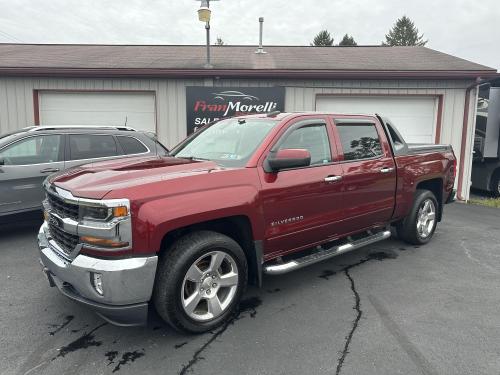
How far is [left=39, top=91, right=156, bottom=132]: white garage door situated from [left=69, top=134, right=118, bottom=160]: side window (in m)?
3.71

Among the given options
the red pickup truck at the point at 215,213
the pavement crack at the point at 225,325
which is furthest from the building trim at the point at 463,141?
the pavement crack at the point at 225,325

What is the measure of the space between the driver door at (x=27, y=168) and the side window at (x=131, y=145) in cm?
92

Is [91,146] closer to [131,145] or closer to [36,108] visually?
[131,145]

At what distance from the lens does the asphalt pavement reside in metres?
2.82

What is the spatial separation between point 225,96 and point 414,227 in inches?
239

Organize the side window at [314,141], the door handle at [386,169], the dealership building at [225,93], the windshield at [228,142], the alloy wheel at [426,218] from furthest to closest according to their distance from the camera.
Result: the dealership building at [225,93] → the alloy wheel at [426,218] → the door handle at [386,169] → the side window at [314,141] → the windshield at [228,142]

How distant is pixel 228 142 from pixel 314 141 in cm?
94

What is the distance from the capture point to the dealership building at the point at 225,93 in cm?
972

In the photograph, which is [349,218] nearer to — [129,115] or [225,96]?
[225,96]

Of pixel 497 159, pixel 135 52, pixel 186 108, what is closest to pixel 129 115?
pixel 186 108

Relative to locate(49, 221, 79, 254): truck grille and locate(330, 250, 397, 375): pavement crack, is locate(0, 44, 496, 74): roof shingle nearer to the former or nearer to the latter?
locate(330, 250, 397, 375): pavement crack

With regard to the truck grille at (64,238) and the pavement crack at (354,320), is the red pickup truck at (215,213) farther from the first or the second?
the pavement crack at (354,320)

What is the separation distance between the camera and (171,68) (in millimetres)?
9711

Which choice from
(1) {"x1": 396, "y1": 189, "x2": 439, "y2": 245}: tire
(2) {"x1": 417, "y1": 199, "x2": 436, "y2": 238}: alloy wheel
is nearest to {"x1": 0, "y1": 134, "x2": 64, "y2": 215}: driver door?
(1) {"x1": 396, "y1": 189, "x2": 439, "y2": 245}: tire
